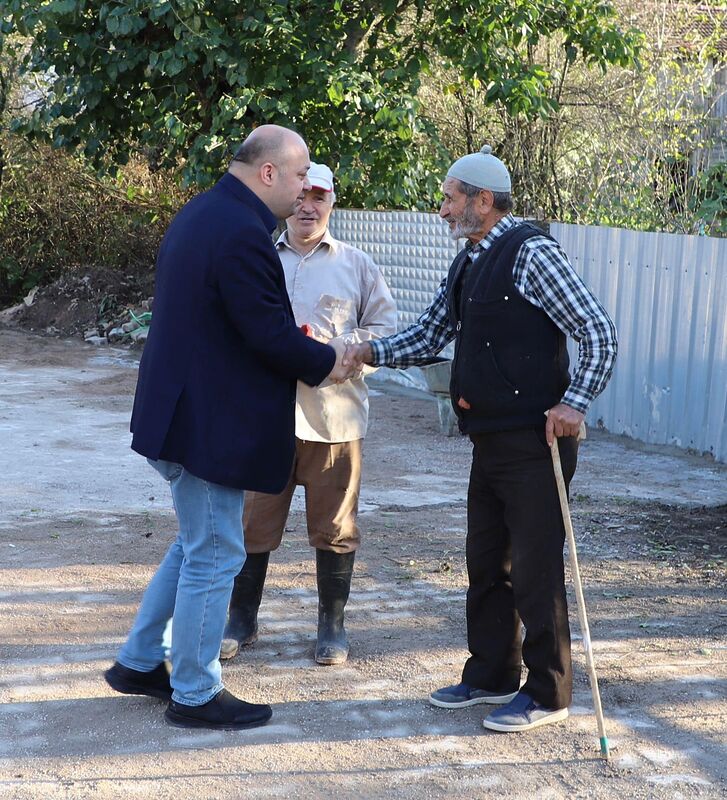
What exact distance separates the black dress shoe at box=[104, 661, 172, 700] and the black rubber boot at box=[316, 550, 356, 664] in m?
0.73

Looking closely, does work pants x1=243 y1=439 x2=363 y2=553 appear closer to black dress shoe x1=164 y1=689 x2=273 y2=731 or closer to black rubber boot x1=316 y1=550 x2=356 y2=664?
black rubber boot x1=316 y1=550 x2=356 y2=664

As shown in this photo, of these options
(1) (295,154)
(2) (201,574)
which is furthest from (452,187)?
(2) (201,574)

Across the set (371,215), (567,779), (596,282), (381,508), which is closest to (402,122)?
(371,215)

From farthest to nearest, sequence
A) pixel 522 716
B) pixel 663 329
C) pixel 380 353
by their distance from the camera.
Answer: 1. pixel 663 329
2. pixel 380 353
3. pixel 522 716

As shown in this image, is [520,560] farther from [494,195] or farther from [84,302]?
[84,302]

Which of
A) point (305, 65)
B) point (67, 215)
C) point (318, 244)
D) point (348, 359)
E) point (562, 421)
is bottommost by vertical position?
point (562, 421)

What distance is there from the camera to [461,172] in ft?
13.1

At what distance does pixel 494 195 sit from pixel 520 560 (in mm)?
1254

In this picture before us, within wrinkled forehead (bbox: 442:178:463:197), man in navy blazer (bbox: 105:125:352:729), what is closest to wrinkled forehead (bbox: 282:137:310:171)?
man in navy blazer (bbox: 105:125:352:729)

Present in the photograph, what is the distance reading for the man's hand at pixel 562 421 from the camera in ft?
12.5

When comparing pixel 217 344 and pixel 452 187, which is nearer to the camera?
pixel 217 344

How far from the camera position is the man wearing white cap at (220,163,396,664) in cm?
471

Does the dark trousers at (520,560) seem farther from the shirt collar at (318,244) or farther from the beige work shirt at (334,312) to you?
the shirt collar at (318,244)

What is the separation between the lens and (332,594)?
4805mm
